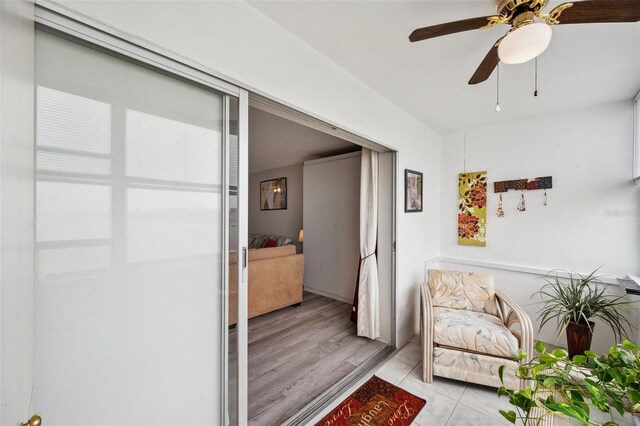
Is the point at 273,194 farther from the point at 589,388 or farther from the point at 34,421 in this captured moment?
the point at 589,388

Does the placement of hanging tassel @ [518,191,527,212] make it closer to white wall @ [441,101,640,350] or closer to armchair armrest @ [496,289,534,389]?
white wall @ [441,101,640,350]

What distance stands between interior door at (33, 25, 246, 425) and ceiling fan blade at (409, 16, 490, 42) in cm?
99

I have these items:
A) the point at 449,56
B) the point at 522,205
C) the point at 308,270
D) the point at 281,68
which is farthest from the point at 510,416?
the point at 308,270

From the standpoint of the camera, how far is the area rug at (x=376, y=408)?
172 cm

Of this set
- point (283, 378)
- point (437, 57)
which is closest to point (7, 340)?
point (283, 378)

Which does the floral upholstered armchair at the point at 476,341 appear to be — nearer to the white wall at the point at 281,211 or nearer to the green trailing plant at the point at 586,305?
the green trailing plant at the point at 586,305

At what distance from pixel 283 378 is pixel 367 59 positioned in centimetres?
264

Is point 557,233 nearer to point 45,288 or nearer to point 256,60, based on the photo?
point 256,60

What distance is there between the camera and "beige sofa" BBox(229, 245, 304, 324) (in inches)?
129

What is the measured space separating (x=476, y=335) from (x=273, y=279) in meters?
2.39

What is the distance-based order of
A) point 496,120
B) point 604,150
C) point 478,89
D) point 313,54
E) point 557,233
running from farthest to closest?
point 496,120 < point 557,233 < point 604,150 < point 478,89 < point 313,54

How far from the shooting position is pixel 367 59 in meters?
1.88

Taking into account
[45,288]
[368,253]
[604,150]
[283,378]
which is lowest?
[283,378]

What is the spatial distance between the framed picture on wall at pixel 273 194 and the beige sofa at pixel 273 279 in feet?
6.04
